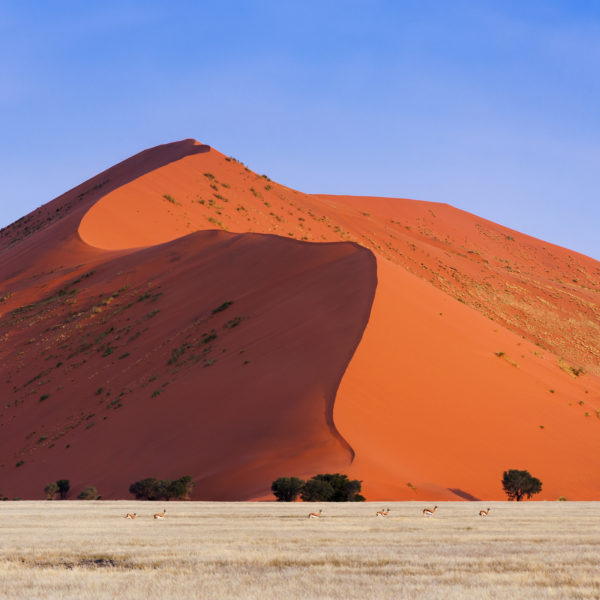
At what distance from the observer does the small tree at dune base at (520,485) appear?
23875mm

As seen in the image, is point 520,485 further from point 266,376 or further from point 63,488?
point 63,488

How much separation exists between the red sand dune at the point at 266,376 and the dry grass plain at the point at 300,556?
803cm

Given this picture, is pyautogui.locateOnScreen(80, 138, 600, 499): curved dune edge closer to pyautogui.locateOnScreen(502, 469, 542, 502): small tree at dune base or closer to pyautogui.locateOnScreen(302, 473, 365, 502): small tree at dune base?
pyautogui.locateOnScreen(502, 469, 542, 502): small tree at dune base

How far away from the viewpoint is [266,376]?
29.5 metres

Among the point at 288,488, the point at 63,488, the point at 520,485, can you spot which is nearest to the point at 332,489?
the point at 288,488

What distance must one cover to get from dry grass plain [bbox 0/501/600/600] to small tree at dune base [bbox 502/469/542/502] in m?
7.22

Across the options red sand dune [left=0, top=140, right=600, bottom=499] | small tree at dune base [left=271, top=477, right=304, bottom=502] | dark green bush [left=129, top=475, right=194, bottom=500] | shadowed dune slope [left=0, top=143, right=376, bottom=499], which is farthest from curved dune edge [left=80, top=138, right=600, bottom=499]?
dark green bush [left=129, top=475, right=194, bottom=500]

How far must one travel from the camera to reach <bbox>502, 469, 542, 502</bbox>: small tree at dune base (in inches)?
940

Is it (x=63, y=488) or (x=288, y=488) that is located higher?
(x=288, y=488)

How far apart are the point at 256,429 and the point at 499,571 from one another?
17686mm

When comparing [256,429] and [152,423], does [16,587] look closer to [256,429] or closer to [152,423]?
[256,429]

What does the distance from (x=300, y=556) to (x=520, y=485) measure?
49.1ft

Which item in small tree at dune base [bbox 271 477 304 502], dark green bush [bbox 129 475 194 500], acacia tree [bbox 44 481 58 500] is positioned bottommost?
acacia tree [bbox 44 481 58 500]

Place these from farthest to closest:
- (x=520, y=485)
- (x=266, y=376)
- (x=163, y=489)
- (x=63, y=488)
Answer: (x=266, y=376), (x=63, y=488), (x=520, y=485), (x=163, y=489)
